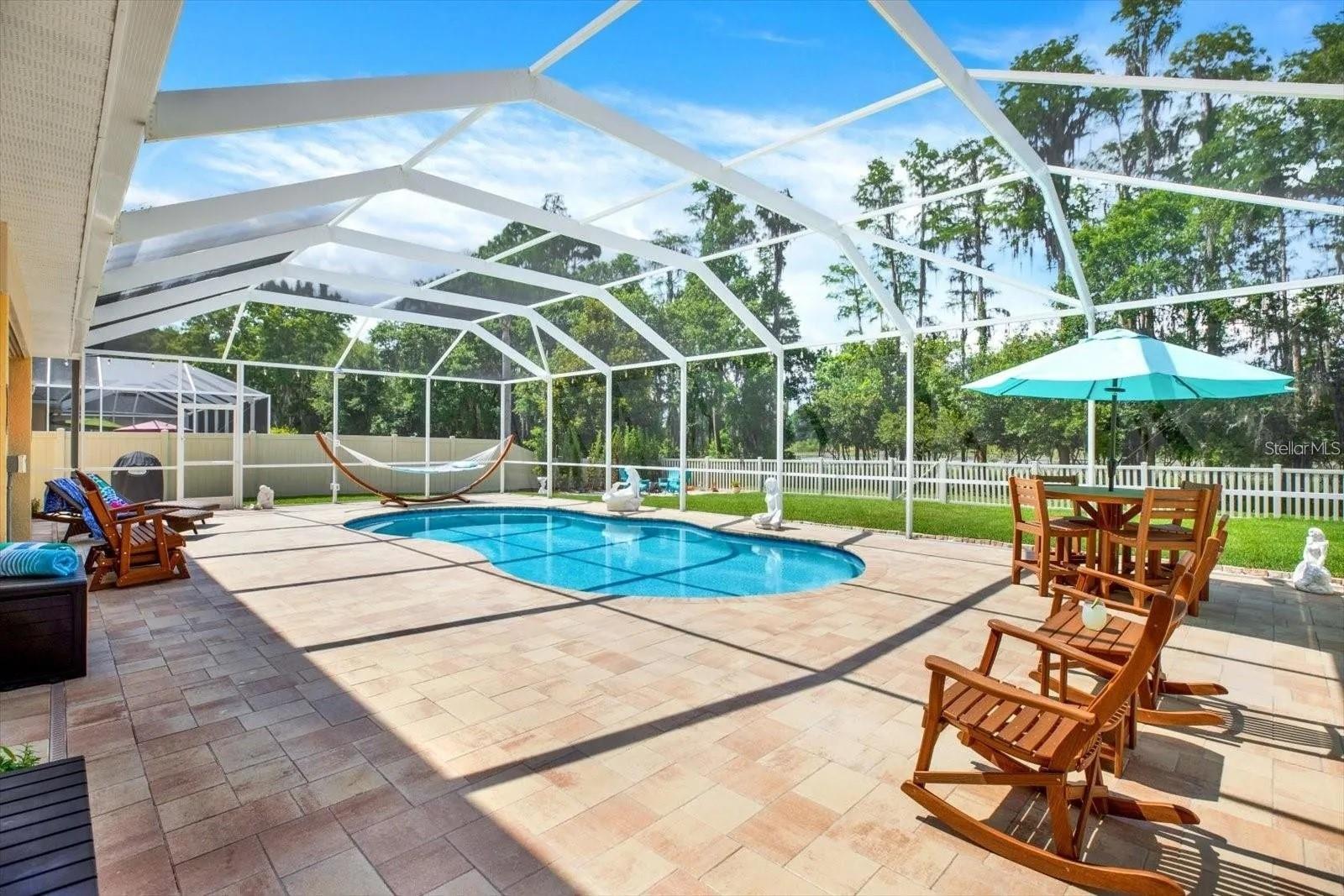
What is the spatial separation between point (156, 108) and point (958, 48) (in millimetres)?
5503

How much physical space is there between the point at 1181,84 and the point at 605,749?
5.56 m

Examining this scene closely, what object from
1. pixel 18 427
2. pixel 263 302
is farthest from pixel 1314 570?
pixel 263 302

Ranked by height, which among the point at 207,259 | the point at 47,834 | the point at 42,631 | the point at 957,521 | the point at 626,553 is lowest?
the point at 626,553

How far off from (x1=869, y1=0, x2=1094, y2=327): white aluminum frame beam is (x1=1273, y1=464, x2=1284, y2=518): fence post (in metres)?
2.57

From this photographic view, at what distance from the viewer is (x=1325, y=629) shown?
4.39 m

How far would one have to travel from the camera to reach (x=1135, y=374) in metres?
4.38

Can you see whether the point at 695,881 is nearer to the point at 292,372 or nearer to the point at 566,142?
the point at 566,142

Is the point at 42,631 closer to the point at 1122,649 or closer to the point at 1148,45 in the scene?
the point at 1122,649

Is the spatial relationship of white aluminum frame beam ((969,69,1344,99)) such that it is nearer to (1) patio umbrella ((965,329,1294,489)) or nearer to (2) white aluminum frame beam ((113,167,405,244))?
(1) patio umbrella ((965,329,1294,489))

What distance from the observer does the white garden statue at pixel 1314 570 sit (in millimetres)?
5473

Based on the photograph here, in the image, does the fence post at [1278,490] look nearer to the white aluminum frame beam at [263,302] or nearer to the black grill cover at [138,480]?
the white aluminum frame beam at [263,302]

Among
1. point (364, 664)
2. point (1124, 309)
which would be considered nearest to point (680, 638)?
point (364, 664)

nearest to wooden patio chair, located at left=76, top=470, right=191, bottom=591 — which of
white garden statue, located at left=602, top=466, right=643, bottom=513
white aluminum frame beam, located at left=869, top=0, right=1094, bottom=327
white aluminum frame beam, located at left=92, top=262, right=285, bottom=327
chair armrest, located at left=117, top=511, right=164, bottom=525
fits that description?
chair armrest, located at left=117, top=511, right=164, bottom=525

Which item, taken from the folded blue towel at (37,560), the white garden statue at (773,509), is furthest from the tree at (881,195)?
the folded blue towel at (37,560)
